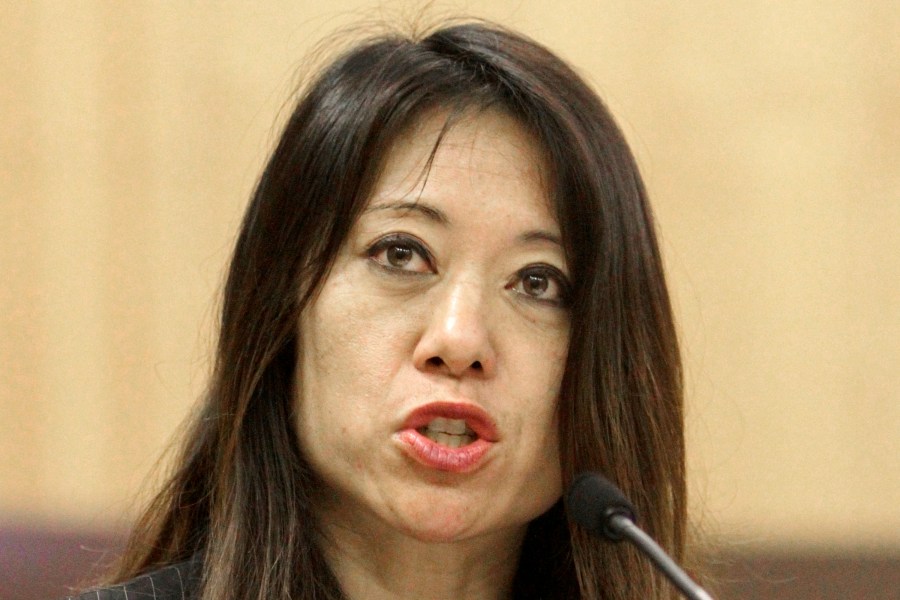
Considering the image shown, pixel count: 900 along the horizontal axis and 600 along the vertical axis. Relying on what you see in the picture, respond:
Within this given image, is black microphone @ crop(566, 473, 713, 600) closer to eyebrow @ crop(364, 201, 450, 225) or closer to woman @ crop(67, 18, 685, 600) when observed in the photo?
Result: woman @ crop(67, 18, 685, 600)

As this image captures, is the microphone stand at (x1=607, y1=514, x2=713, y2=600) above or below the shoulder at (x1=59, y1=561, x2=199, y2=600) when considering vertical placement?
above

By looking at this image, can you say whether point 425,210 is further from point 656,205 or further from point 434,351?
point 656,205

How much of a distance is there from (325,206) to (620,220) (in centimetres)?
43

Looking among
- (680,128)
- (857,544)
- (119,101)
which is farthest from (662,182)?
(119,101)

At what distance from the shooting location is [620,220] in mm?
1858

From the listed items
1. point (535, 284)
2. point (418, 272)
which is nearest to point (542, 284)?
point (535, 284)

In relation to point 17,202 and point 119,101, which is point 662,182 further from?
point 17,202

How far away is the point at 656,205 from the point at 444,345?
1.71 metres

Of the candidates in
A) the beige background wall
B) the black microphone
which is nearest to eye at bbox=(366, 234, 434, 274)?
the black microphone

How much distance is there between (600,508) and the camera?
1459 mm

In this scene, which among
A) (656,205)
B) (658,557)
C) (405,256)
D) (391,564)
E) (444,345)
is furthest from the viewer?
(656,205)

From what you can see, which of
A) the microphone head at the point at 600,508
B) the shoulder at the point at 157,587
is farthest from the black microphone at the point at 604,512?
the shoulder at the point at 157,587

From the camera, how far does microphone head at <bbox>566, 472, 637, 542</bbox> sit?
1454mm

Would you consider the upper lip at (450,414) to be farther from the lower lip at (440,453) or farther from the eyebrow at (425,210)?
the eyebrow at (425,210)
